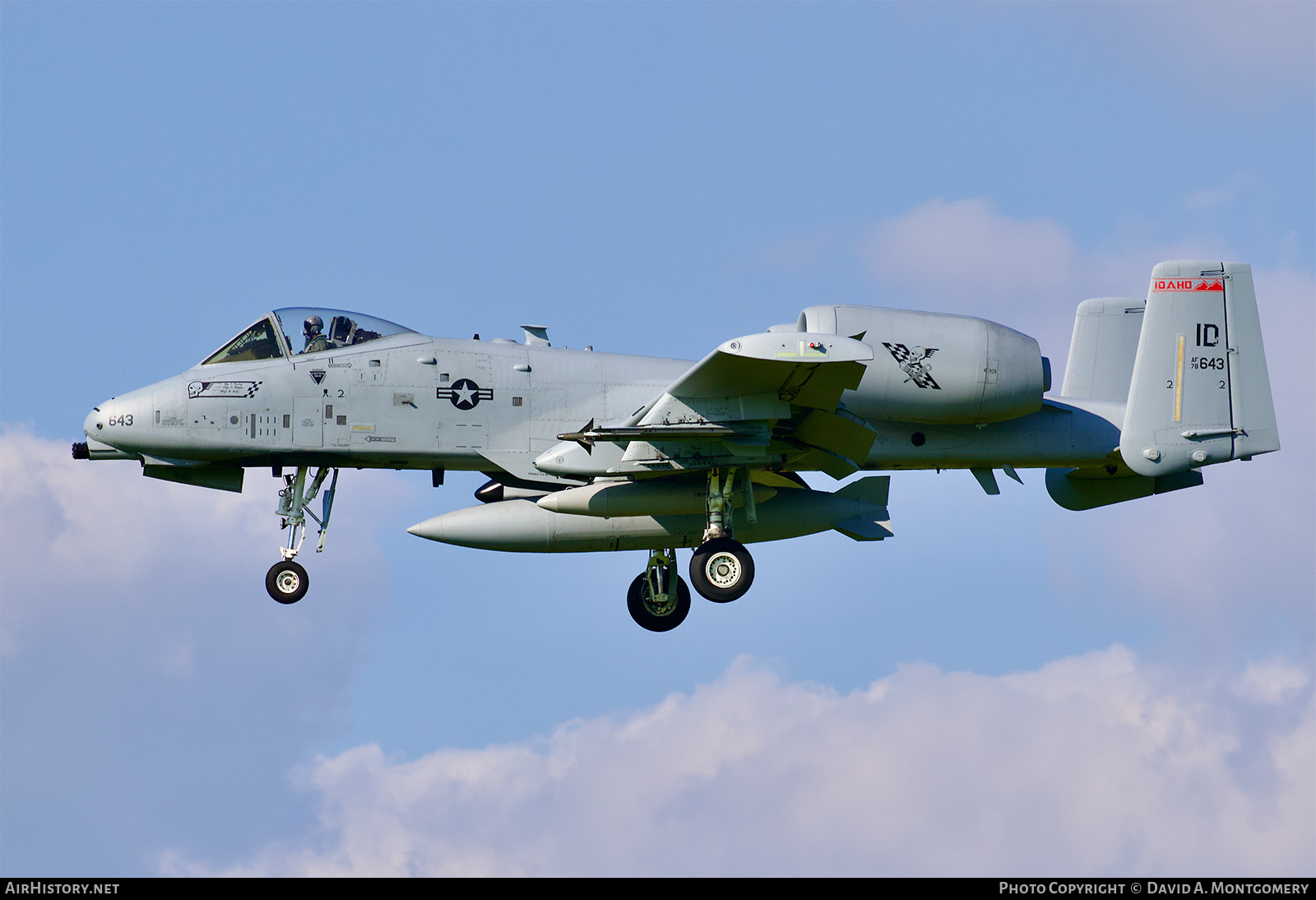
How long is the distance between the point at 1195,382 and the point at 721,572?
6.75 meters

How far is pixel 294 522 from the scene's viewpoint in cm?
2030

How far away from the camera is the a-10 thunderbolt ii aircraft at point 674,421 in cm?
1939

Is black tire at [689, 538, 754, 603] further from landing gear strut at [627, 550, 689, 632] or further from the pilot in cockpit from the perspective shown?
the pilot in cockpit

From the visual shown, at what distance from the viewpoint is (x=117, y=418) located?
19.4m

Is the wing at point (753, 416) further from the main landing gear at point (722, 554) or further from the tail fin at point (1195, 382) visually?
the tail fin at point (1195, 382)

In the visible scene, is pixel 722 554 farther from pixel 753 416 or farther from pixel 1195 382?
pixel 1195 382

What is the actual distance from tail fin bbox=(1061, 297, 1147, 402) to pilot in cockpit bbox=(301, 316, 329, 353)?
421 inches

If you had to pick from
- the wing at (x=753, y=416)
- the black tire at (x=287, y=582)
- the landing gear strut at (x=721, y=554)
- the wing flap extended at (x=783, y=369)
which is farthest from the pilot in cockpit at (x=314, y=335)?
the landing gear strut at (x=721, y=554)

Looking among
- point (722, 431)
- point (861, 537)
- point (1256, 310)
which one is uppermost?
point (1256, 310)

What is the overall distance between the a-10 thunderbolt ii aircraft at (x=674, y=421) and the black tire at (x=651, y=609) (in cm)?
130
